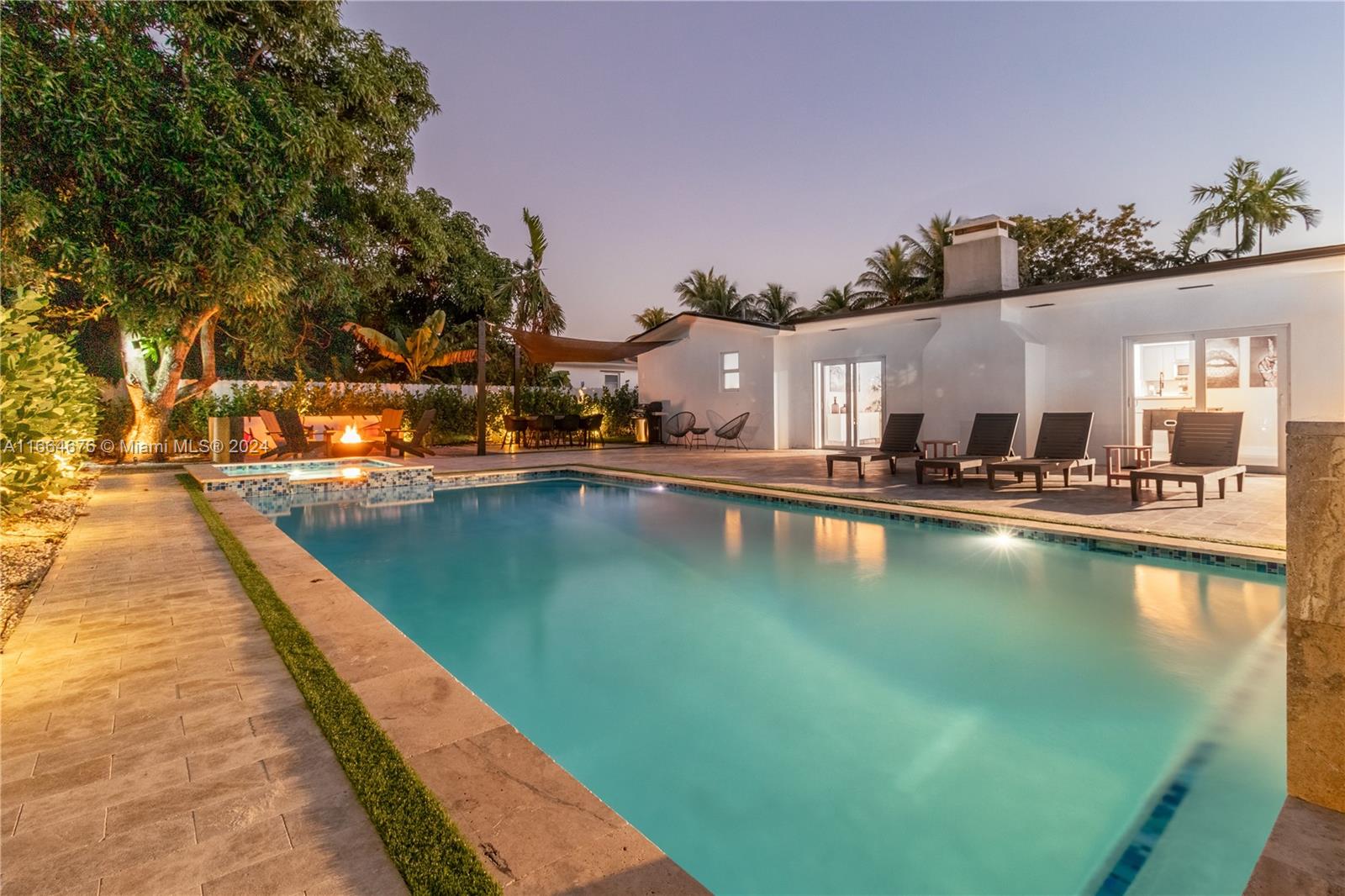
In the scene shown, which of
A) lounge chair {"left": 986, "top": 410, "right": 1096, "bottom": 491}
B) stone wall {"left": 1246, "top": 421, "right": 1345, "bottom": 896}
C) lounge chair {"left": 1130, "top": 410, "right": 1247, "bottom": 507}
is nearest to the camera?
stone wall {"left": 1246, "top": 421, "right": 1345, "bottom": 896}

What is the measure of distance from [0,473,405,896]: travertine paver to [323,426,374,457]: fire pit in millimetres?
10242

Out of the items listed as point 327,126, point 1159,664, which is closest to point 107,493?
point 327,126

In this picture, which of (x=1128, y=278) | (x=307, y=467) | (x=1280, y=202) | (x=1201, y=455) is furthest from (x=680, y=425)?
(x=1280, y=202)

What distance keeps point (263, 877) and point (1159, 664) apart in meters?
4.52

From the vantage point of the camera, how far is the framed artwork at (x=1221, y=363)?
33.3 ft

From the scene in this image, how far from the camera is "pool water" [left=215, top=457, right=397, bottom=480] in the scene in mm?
11234

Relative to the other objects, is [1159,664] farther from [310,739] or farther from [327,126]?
[327,126]

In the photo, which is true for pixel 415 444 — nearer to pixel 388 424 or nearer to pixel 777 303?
pixel 388 424

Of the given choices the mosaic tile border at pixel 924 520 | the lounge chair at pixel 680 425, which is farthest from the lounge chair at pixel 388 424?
the lounge chair at pixel 680 425

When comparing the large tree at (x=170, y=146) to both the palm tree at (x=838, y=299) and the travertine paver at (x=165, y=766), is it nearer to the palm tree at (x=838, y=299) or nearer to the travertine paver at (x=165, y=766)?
the travertine paver at (x=165, y=766)

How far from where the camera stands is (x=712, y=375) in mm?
17531

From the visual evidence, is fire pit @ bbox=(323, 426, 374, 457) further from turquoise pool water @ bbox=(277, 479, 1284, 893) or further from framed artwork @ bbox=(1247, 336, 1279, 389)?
framed artwork @ bbox=(1247, 336, 1279, 389)

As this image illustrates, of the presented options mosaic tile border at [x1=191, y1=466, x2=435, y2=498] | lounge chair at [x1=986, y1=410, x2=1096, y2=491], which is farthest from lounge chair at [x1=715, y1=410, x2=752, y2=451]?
lounge chair at [x1=986, y1=410, x2=1096, y2=491]

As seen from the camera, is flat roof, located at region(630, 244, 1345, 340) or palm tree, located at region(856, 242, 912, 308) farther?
palm tree, located at region(856, 242, 912, 308)
